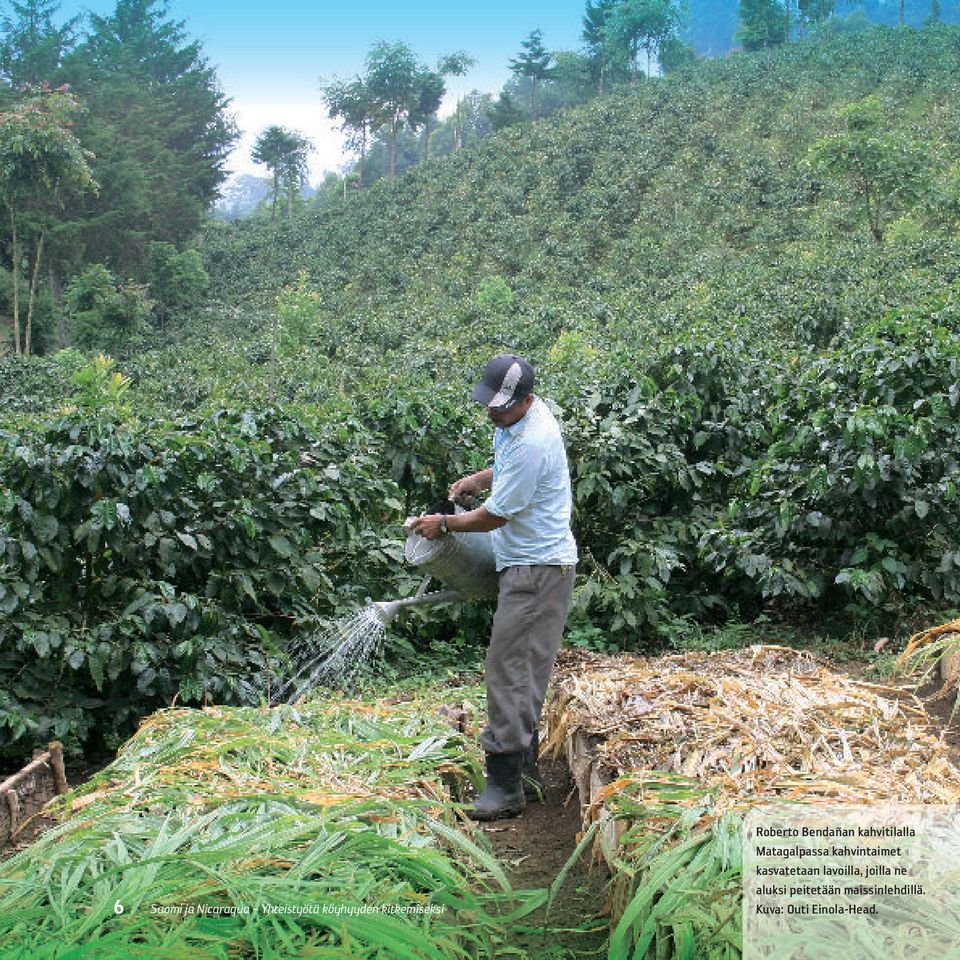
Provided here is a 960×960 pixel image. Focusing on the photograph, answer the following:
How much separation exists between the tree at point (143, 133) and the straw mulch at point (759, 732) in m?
35.3

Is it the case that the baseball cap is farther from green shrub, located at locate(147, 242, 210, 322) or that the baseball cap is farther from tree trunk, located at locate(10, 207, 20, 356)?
green shrub, located at locate(147, 242, 210, 322)

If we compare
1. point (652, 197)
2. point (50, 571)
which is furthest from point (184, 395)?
point (652, 197)

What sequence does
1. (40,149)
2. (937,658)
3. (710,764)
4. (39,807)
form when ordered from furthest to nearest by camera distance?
1. (40,149)
2. (937,658)
3. (39,807)
4. (710,764)

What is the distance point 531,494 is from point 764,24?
2628 inches

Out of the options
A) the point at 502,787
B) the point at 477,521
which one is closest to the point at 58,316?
the point at 477,521

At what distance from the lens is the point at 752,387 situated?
736 cm

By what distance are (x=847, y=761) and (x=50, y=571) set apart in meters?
3.56

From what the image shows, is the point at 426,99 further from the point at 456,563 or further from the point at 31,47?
the point at 456,563

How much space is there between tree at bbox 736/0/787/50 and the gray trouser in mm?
66246

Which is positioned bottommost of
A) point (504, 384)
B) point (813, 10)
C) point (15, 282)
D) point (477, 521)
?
point (477, 521)

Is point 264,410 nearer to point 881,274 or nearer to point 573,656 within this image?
point 573,656

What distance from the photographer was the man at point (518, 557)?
3.34 meters

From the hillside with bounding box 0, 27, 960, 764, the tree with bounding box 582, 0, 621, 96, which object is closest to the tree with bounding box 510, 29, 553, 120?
the tree with bounding box 582, 0, 621, 96

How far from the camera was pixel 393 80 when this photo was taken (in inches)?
2208
